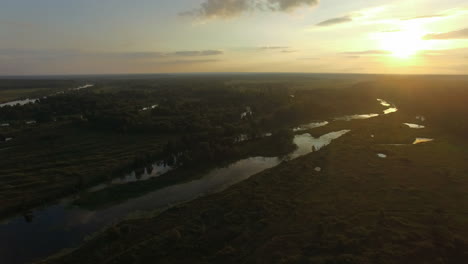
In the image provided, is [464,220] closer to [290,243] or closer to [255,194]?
[290,243]

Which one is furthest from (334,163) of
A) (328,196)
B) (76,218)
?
(76,218)

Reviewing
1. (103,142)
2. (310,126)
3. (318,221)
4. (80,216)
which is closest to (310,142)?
(310,126)

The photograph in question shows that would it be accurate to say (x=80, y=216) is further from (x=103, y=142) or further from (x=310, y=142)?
(x=310, y=142)

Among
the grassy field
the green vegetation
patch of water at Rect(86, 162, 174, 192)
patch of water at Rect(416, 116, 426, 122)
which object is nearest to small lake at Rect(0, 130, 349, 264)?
patch of water at Rect(86, 162, 174, 192)

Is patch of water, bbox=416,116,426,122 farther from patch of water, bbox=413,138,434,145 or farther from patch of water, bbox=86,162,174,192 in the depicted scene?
patch of water, bbox=86,162,174,192

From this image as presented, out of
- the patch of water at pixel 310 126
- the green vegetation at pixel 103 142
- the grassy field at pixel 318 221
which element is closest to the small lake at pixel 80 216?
the grassy field at pixel 318 221

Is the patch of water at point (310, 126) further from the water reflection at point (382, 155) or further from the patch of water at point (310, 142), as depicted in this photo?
the water reflection at point (382, 155)
